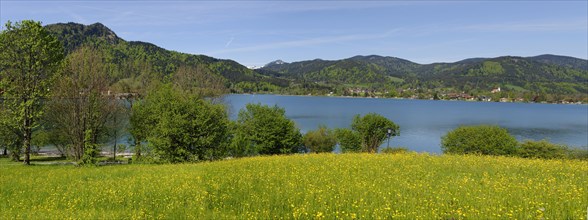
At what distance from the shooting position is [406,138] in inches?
4136

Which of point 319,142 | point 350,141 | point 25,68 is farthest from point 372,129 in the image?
point 25,68

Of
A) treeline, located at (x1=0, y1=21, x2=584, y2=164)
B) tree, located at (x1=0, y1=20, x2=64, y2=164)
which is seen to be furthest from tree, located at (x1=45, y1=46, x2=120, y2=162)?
tree, located at (x1=0, y1=20, x2=64, y2=164)

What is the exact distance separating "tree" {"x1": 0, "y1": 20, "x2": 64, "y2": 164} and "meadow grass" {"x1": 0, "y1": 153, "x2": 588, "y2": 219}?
18.5 meters

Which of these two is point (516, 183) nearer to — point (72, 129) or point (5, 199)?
point (5, 199)

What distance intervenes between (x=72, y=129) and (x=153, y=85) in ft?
59.8

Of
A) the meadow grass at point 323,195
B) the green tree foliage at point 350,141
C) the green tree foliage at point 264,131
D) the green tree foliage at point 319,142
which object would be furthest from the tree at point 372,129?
the meadow grass at point 323,195

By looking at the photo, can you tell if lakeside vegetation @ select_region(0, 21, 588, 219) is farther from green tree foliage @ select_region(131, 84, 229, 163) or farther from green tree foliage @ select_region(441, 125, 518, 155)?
green tree foliage @ select_region(441, 125, 518, 155)

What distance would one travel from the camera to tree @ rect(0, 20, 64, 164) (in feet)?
102

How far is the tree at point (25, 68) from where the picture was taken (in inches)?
1230

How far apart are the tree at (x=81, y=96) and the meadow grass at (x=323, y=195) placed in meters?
20.1

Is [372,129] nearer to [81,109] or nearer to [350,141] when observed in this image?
[350,141]

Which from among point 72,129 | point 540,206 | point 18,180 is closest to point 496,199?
point 540,206

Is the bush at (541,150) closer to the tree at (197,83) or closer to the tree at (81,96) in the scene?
the tree at (197,83)

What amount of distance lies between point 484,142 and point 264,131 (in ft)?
117
